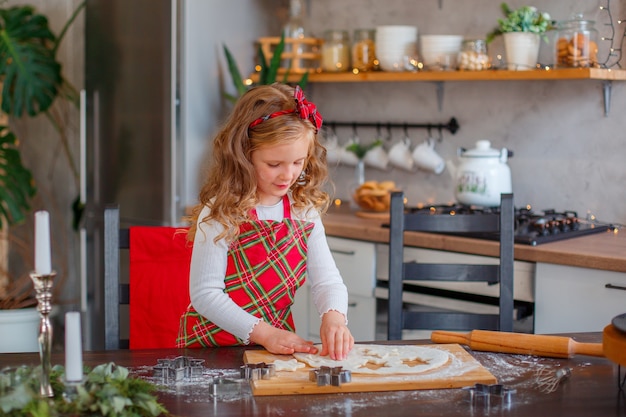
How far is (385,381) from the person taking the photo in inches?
62.2

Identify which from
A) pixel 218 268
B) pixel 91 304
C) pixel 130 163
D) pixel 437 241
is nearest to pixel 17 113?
pixel 130 163

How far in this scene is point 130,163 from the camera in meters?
3.81

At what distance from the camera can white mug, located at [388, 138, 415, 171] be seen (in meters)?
3.71

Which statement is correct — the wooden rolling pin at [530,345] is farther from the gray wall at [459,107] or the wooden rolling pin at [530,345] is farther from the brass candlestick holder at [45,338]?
the gray wall at [459,107]

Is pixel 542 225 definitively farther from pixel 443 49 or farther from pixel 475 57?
pixel 443 49

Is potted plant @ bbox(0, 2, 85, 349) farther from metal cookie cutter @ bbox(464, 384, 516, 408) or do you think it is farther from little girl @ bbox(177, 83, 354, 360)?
metal cookie cutter @ bbox(464, 384, 516, 408)

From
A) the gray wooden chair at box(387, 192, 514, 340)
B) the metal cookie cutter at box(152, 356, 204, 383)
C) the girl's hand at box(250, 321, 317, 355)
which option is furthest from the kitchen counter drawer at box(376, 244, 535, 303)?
the metal cookie cutter at box(152, 356, 204, 383)

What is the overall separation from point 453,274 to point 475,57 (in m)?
1.29

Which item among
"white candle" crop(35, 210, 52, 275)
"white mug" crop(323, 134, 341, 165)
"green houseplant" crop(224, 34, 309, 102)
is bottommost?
"white candle" crop(35, 210, 52, 275)

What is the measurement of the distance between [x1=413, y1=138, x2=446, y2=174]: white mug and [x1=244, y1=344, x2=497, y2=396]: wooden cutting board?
2.01 m

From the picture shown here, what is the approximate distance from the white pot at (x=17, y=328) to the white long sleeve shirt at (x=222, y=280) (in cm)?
218

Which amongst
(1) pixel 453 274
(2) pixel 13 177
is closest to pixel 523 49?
(1) pixel 453 274

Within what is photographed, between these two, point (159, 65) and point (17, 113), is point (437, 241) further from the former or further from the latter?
point (17, 113)

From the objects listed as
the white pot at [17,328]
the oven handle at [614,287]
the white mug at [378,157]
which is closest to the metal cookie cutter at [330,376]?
the oven handle at [614,287]
